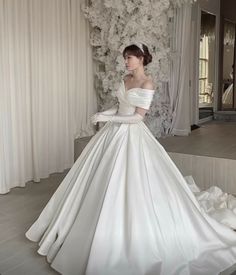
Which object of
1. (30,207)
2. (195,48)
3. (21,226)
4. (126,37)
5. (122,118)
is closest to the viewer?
(122,118)

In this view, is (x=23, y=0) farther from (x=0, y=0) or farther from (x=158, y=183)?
(x=158, y=183)

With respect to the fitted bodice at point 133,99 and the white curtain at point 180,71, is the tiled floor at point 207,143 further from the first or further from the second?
the fitted bodice at point 133,99

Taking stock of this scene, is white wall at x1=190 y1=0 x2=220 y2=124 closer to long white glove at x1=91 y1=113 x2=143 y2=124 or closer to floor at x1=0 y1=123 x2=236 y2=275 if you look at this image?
floor at x1=0 y1=123 x2=236 y2=275

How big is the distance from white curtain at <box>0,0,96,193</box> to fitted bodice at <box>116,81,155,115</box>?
1.81m

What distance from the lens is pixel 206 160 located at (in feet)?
14.3

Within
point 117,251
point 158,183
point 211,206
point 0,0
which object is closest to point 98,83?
point 0,0

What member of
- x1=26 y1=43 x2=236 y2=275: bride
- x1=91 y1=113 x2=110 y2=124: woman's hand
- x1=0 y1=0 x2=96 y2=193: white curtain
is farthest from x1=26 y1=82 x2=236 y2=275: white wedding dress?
x1=0 y1=0 x2=96 y2=193: white curtain

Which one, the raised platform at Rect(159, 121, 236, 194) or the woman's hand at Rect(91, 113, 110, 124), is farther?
the raised platform at Rect(159, 121, 236, 194)

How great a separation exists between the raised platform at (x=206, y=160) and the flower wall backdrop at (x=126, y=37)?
0.67m

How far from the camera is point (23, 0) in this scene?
427 cm

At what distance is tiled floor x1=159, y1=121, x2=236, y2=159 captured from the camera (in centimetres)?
461

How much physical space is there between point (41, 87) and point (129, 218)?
2637 mm

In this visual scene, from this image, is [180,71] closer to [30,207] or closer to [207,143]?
[207,143]

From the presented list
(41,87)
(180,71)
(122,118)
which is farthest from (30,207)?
(180,71)
